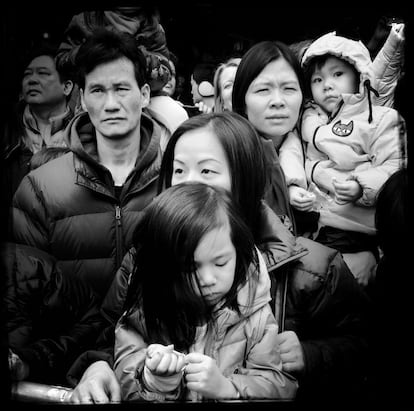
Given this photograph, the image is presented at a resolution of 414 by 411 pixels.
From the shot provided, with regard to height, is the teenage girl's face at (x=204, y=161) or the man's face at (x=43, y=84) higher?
the man's face at (x=43, y=84)

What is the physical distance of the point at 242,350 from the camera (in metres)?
2.92

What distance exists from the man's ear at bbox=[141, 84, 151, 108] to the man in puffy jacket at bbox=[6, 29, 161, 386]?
0.8 inches

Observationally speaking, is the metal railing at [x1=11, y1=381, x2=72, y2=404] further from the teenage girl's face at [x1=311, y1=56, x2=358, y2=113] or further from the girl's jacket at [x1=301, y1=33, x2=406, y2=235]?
the teenage girl's face at [x1=311, y1=56, x2=358, y2=113]

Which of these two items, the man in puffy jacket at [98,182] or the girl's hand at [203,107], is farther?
the girl's hand at [203,107]

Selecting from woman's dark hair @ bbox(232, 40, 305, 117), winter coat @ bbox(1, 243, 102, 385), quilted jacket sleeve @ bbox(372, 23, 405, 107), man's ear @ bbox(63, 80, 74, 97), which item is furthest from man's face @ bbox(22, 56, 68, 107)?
quilted jacket sleeve @ bbox(372, 23, 405, 107)

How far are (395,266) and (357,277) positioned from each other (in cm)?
18

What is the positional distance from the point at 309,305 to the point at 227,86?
1079 millimetres

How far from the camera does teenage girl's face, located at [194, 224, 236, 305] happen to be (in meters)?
2.94

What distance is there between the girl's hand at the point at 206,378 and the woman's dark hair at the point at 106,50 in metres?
1.34

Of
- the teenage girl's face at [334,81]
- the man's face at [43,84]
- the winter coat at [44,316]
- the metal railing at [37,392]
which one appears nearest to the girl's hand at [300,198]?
the teenage girl's face at [334,81]

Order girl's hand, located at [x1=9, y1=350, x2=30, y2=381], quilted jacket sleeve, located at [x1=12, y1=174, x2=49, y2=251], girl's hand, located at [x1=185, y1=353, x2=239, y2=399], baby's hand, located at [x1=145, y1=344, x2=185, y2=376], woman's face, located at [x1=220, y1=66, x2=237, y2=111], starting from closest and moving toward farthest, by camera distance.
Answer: baby's hand, located at [x1=145, y1=344, x2=185, y2=376] → girl's hand, located at [x1=185, y1=353, x2=239, y2=399] → girl's hand, located at [x1=9, y1=350, x2=30, y2=381] → quilted jacket sleeve, located at [x1=12, y1=174, x2=49, y2=251] → woman's face, located at [x1=220, y1=66, x2=237, y2=111]

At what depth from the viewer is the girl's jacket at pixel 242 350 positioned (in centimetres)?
291

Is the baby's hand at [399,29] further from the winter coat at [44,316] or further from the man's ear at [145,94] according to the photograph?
the winter coat at [44,316]

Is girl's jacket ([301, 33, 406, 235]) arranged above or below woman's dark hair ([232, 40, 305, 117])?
below
